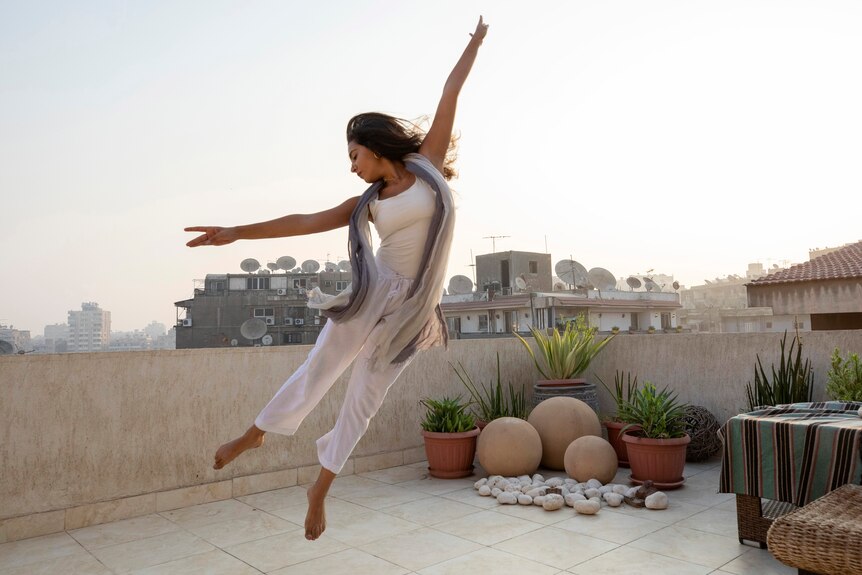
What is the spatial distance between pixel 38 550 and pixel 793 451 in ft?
13.5

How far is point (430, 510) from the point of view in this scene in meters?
4.18

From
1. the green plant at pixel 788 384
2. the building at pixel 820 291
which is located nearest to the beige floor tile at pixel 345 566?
the green plant at pixel 788 384

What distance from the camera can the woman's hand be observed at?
207 centimetres

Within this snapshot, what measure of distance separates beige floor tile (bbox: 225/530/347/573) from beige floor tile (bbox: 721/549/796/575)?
1.98 m

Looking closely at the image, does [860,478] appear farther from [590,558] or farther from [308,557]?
[308,557]

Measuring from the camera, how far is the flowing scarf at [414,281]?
2023 mm

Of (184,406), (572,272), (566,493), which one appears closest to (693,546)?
(566,493)

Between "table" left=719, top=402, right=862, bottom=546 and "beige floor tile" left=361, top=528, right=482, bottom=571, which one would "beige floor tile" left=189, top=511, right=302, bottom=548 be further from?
"table" left=719, top=402, right=862, bottom=546

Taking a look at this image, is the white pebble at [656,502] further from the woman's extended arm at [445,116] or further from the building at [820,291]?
the building at [820,291]

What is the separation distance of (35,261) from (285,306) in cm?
2429

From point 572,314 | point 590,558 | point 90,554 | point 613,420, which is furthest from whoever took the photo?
point 572,314

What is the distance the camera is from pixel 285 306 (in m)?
42.1

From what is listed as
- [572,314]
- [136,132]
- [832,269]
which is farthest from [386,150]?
[572,314]

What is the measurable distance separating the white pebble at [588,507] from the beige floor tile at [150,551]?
7.35 ft
